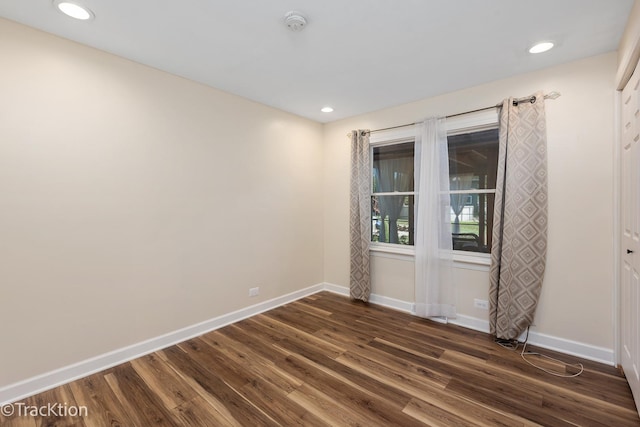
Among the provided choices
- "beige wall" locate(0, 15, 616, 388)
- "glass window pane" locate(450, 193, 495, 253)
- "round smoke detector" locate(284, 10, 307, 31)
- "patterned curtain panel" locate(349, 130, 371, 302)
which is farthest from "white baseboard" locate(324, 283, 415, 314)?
"round smoke detector" locate(284, 10, 307, 31)

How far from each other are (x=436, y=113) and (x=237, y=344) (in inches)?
125

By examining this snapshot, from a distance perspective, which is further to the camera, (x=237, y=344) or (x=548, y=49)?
(x=237, y=344)

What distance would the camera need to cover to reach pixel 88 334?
2.23 m

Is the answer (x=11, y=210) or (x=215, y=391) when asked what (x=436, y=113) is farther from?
(x=11, y=210)

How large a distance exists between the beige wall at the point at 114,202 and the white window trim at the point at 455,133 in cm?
144

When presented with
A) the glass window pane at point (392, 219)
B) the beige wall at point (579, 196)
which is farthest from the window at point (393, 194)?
the beige wall at point (579, 196)

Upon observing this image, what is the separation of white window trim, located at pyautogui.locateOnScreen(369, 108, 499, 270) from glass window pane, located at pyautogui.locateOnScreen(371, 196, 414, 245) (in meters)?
0.10

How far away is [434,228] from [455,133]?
1.07m

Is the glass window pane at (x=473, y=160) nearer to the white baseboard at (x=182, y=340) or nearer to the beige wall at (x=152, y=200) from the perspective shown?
the beige wall at (x=152, y=200)

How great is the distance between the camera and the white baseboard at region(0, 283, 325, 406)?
1945 mm

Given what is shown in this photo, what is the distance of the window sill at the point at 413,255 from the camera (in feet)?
9.77

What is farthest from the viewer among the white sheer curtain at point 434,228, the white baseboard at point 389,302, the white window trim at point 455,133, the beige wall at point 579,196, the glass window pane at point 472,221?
the white baseboard at point 389,302

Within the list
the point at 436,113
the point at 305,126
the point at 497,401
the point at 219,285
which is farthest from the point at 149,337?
the point at 436,113

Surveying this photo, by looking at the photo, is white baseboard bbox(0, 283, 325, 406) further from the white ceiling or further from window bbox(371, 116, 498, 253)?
the white ceiling
